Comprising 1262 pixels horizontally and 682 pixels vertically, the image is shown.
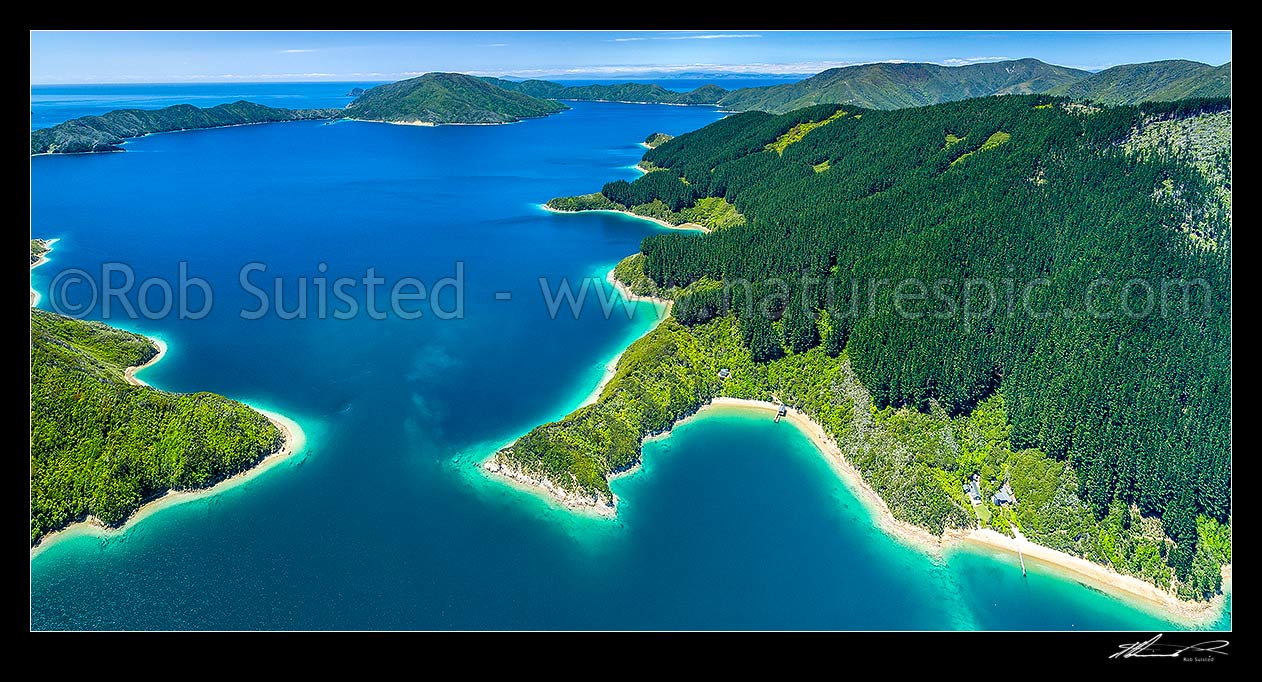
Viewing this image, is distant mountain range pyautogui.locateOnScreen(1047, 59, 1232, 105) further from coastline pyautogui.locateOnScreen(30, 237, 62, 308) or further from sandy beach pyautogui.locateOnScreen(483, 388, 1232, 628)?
coastline pyautogui.locateOnScreen(30, 237, 62, 308)

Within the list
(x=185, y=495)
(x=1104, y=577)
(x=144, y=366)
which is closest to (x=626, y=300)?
(x=144, y=366)

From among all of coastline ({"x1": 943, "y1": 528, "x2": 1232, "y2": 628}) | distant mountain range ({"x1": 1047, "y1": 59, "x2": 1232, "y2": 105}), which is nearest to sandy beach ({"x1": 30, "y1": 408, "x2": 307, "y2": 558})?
coastline ({"x1": 943, "y1": 528, "x2": 1232, "y2": 628})

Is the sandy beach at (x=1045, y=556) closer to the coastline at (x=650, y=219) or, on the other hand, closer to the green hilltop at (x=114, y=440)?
the green hilltop at (x=114, y=440)

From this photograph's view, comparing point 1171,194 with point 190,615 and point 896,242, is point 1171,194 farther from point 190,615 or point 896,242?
point 190,615

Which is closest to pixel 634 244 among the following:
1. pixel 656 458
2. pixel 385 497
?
pixel 656 458
